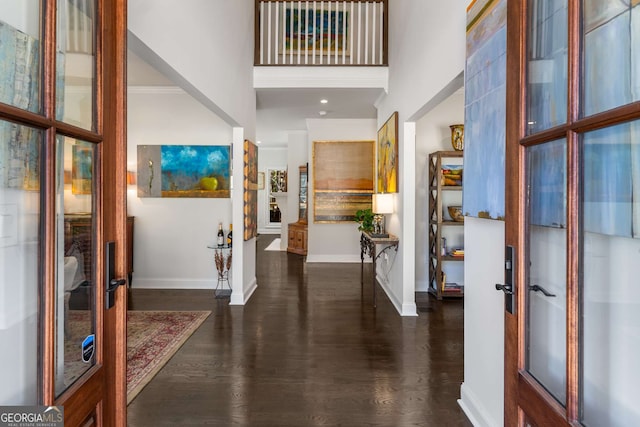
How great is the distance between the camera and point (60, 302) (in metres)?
1.06

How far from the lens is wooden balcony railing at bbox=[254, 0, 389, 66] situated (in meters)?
4.89

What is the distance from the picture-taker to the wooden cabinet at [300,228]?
7.96 metres

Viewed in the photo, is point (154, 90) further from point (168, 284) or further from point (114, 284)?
point (114, 284)

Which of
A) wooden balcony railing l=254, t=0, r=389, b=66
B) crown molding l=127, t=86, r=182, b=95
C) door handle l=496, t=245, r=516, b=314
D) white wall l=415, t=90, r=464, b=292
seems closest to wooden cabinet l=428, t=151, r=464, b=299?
white wall l=415, t=90, r=464, b=292

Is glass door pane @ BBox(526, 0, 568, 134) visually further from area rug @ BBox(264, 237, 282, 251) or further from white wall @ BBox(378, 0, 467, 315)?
area rug @ BBox(264, 237, 282, 251)

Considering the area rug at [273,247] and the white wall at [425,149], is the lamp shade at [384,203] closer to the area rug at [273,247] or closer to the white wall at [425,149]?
the white wall at [425,149]

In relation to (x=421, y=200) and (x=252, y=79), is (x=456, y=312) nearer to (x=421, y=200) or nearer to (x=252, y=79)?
(x=421, y=200)

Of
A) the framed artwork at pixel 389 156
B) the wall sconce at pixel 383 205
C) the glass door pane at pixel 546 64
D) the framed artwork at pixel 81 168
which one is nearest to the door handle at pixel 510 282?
the glass door pane at pixel 546 64

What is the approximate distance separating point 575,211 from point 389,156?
3682 millimetres

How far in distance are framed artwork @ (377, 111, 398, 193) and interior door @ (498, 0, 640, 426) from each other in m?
2.98

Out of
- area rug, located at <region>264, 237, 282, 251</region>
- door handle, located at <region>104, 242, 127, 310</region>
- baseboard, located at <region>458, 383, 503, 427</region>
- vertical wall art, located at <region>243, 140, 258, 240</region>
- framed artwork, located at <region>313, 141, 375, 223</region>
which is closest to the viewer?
door handle, located at <region>104, 242, 127, 310</region>

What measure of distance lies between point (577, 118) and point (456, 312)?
358cm

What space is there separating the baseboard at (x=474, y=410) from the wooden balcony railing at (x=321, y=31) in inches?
168

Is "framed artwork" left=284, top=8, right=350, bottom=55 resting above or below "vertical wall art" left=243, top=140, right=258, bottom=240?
above
